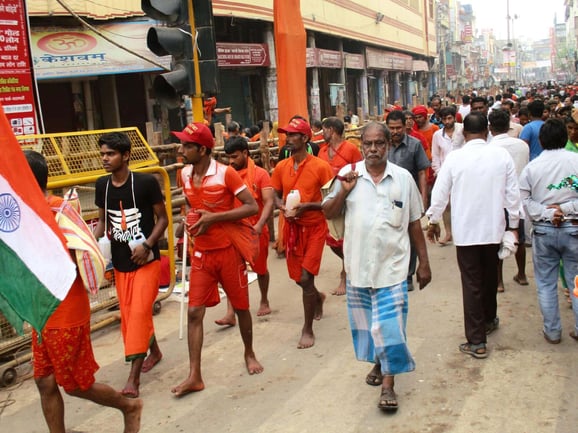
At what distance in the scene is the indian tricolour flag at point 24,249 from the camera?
2.79 meters

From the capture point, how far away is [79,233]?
11.6 ft

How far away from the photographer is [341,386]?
15.0 ft

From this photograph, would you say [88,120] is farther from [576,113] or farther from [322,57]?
[576,113]

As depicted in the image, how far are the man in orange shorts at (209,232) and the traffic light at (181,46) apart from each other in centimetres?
204

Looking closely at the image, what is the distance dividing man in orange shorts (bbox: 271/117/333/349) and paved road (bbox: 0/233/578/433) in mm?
541

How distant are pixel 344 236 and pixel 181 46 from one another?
3249mm

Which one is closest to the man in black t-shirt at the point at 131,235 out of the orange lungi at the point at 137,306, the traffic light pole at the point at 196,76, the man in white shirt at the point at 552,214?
→ the orange lungi at the point at 137,306

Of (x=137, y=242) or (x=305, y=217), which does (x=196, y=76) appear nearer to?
(x=305, y=217)

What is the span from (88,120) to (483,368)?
16636 millimetres

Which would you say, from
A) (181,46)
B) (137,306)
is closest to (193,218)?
(137,306)

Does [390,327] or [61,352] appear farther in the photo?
[390,327]

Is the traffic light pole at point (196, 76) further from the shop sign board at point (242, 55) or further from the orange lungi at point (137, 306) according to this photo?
the shop sign board at point (242, 55)

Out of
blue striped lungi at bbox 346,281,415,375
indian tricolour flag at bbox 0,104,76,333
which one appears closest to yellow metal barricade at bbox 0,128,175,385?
indian tricolour flag at bbox 0,104,76,333

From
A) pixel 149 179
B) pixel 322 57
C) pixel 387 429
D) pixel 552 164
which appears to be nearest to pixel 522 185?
pixel 552 164
